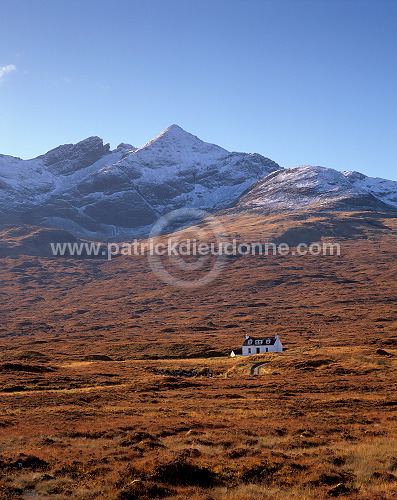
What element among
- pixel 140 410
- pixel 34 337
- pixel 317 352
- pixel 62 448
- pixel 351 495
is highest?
pixel 351 495

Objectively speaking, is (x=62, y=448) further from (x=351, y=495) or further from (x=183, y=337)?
(x=183, y=337)

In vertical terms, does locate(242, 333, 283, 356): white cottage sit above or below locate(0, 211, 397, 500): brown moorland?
below

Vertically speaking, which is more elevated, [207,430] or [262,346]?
[207,430]

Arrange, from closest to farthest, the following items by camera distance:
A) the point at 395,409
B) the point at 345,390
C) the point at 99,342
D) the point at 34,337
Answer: the point at 395,409 < the point at 345,390 < the point at 99,342 < the point at 34,337

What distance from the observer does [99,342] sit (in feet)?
488

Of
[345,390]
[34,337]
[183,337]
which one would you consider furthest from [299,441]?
[34,337]

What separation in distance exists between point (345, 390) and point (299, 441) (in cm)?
2800

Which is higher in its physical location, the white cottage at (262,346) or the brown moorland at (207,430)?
the brown moorland at (207,430)

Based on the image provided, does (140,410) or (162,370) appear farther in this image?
(162,370)

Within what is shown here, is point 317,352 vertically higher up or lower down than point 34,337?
higher up

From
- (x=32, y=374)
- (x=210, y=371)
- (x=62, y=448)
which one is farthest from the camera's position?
(x=210, y=371)

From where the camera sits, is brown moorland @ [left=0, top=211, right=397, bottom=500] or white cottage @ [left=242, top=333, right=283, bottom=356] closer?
brown moorland @ [left=0, top=211, right=397, bottom=500]

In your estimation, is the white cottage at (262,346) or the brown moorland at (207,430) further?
the white cottage at (262,346)

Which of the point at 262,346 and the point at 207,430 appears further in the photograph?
the point at 262,346
